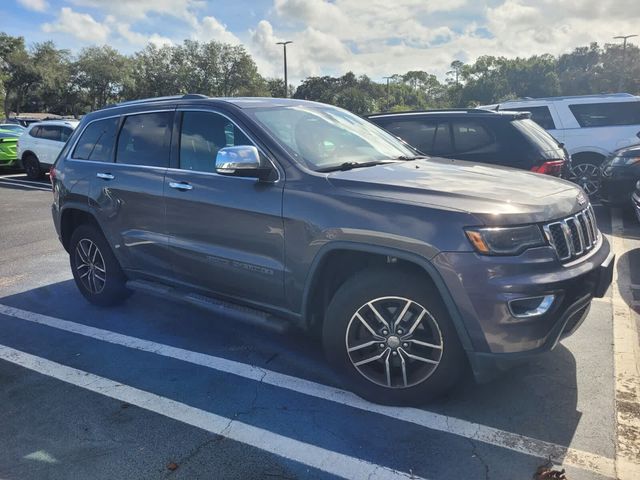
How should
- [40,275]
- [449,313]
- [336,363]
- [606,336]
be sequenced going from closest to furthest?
[449,313] → [336,363] → [606,336] → [40,275]

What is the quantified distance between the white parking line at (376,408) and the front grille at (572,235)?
1009mm

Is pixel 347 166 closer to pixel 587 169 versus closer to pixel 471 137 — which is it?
pixel 471 137

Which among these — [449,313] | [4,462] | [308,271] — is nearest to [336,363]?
[308,271]

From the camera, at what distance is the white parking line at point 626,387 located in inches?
106

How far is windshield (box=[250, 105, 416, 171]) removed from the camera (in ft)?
12.0

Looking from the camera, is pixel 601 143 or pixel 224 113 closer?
pixel 224 113

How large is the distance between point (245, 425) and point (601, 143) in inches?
369

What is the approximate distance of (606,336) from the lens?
4.17m

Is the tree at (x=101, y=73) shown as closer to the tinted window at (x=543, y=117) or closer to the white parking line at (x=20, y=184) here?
the white parking line at (x=20, y=184)

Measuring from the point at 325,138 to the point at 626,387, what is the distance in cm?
258

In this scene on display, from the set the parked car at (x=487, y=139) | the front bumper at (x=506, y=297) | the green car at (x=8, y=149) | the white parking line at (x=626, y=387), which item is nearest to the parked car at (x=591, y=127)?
the parked car at (x=487, y=139)

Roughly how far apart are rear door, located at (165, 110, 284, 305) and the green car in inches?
580

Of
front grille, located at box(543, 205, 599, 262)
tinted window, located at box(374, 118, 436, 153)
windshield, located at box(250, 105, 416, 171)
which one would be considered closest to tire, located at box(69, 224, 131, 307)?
windshield, located at box(250, 105, 416, 171)

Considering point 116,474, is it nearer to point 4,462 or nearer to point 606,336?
point 4,462
